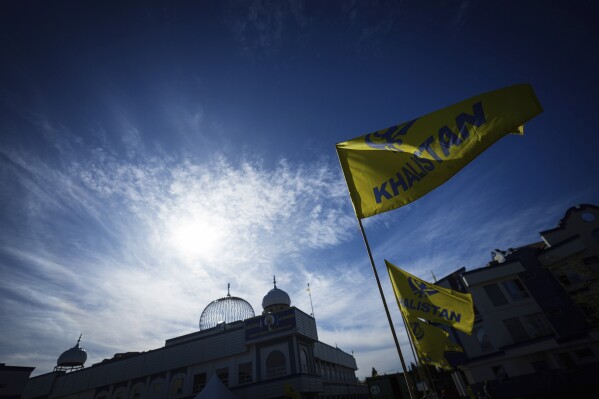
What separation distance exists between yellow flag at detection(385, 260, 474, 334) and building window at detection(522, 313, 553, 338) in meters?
20.8

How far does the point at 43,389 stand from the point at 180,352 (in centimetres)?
2281

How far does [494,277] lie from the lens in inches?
1070

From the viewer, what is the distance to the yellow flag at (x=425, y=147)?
Answer: 187 inches

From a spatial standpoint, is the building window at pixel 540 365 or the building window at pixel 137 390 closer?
the building window at pixel 540 365

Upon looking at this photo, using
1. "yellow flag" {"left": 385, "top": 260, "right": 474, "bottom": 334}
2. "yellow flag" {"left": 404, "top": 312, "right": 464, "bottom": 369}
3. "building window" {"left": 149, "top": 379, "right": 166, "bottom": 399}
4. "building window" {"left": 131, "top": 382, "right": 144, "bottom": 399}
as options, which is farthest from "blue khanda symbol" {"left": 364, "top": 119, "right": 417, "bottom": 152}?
"building window" {"left": 131, "top": 382, "right": 144, "bottom": 399}

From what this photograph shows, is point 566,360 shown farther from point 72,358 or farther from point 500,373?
point 72,358

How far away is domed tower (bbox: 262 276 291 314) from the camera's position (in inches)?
1180

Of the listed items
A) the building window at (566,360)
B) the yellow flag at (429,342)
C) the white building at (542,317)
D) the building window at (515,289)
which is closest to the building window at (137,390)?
the yellow flag at (429,342)

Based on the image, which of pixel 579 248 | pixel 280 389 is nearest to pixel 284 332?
pixel 280 389

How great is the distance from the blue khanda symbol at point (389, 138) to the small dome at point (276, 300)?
2722 centimetres

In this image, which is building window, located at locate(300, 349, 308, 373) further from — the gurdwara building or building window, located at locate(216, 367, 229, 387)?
building window, located at locate(216, 367, 229, 387)

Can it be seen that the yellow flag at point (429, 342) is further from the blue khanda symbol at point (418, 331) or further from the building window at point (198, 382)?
the building window at point (198, 382)

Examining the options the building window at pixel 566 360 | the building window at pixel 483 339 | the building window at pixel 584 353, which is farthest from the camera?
the building window at pixel 483 339

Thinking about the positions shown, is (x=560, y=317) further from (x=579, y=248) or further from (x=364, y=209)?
(x=364, y=209)
